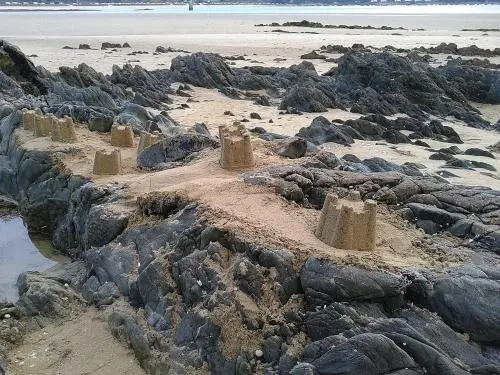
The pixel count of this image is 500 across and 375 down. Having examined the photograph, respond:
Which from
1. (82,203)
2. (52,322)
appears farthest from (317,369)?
(82,203)

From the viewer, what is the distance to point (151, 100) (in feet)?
93.5

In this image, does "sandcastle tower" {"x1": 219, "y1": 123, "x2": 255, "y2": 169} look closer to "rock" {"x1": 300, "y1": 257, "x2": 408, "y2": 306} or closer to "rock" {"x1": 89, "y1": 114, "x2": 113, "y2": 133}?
"rock" {"x1": 300, "y1": 257, "x2": 408, "y2": 306}

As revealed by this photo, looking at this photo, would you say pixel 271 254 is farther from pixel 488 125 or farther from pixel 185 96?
pixel 185 96

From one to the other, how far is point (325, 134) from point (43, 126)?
10061mm

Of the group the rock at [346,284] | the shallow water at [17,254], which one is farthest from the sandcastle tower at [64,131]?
the rock at [346,284]

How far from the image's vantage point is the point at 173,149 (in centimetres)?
1332

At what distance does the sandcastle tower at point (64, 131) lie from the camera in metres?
15.3

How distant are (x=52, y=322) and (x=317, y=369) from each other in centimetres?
504

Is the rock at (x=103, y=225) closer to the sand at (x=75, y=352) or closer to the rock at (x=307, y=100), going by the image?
the sand at (x=75, y=352)

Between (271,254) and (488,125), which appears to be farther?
(488,125)

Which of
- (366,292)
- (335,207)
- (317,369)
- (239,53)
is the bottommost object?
(239,53)

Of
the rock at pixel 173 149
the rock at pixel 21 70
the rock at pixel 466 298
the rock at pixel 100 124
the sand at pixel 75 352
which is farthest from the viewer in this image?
the rock at pixel 21 70

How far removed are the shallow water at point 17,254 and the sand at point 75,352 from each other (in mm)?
1886

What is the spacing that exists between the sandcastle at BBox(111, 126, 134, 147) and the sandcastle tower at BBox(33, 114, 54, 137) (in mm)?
2126
